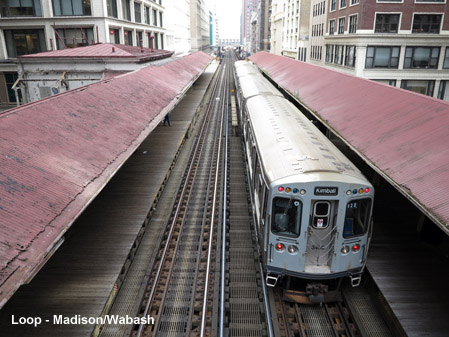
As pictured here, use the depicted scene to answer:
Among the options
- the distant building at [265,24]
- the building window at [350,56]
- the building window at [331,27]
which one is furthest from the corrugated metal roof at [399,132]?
the distant building at [265,24]

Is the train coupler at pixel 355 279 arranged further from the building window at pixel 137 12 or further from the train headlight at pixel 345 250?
the building window at pixel 137 12

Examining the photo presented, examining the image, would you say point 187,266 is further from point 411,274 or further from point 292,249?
point 411,274

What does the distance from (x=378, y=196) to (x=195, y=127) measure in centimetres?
1728

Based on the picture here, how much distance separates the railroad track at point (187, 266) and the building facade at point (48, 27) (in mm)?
24007

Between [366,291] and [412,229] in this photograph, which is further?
[412,229]

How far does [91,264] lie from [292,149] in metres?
6.85

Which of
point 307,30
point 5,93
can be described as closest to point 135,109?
point 5,93

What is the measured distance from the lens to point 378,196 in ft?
47.8

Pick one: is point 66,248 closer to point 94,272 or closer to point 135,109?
point 94,272

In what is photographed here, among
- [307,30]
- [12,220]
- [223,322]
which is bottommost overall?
[223,322]

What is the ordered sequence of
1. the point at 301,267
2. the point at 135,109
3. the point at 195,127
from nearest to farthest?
1. the point at 301,267
2. the point at 135,109
3. the point at 195,127

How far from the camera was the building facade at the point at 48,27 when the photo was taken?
113ft

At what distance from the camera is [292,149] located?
991cm

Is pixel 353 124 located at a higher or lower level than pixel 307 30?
lower
